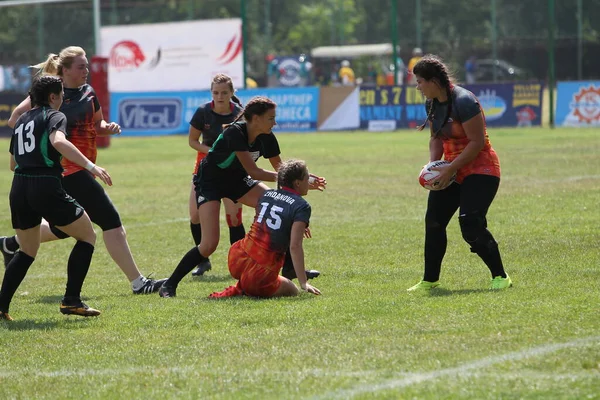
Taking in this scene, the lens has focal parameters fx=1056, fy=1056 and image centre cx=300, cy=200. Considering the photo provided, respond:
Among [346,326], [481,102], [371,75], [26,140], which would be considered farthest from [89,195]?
[371,75]

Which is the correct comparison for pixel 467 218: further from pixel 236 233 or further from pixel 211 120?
pixel 211 120

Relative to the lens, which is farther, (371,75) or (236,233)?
(371,75)

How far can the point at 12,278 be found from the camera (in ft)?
24.4

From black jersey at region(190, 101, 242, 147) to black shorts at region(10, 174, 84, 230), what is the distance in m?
2.77

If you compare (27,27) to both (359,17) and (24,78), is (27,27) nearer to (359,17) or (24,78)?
(24,78)

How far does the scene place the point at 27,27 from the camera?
48.1m

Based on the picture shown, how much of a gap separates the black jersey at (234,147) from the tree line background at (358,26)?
24.6 m

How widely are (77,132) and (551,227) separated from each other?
5.11 m

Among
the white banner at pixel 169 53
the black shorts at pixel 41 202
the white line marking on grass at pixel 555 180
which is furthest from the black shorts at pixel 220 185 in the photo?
the white banner at pixel 169 53

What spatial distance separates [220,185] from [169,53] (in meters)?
29.3

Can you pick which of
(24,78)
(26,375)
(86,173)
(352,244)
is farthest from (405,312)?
(24,78)

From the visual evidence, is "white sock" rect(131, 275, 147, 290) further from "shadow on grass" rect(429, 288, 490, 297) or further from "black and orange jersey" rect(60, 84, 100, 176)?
"shadow on grass" rect(429, 288, 490, 297)

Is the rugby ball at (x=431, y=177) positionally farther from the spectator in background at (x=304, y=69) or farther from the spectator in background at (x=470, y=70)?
the spectator in background at (x=304, y=69)

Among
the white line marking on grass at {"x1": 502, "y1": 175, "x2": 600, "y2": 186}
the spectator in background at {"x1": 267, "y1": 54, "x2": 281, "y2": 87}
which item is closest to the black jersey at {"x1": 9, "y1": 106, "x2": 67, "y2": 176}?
the white line marking on grass at {"x1": 502, "y1": 175, "x2": 600, "y2": 186}
